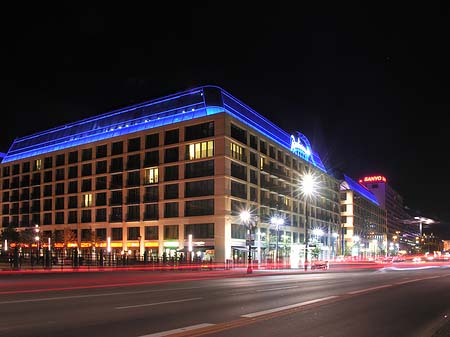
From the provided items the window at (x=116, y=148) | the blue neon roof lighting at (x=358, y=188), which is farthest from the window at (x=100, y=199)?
the blue neon roof lighting at (x=358, y=188)

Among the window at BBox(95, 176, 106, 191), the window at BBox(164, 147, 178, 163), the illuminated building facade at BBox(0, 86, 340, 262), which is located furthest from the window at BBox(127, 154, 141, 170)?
the window at BBox(95, 176, 106, 191)

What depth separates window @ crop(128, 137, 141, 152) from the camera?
8250 centimetres

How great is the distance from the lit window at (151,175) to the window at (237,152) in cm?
1307

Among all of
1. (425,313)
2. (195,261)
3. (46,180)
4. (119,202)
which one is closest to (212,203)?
(195,261)

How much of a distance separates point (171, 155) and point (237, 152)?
33.4ft

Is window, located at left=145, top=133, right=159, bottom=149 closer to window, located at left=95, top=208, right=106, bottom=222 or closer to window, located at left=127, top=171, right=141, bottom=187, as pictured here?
window, located at left=127, top=171, right=141, bottom=187

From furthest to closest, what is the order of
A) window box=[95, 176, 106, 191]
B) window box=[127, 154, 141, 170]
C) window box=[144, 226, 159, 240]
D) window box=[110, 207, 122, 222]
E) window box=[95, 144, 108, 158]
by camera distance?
window box=[95, 144, 108, 158] < window box=[95, 176, 106, 191] < window box=[110, 207, 122, 222] < window box=[127, 154, 141, 170] < window box=[144, 226, 159, 240]

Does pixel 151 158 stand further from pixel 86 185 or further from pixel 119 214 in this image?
pixel 86 185

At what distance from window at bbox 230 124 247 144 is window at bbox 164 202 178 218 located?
43.8 ft

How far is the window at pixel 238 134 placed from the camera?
7544 cm

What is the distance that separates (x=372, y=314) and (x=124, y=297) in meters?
8.67

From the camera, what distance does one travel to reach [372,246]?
6540 inches

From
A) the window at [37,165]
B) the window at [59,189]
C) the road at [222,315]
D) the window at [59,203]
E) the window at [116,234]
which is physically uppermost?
the window at [37,165]

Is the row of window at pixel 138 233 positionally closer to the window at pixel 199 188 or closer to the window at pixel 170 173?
the window at pixel 199 188
